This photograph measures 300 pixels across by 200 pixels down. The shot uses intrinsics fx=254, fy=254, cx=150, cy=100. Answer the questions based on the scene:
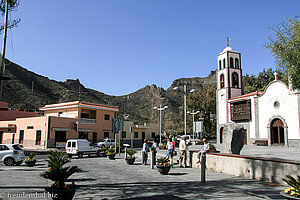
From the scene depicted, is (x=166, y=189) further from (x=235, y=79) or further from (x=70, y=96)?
(x=70, y=96)

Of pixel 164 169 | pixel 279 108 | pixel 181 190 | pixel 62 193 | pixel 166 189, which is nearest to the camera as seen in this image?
pixel 62 193

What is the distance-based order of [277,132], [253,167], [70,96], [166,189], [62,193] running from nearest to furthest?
[62,193] < [166,189] < [253,167] < [277,132] < [70,96]

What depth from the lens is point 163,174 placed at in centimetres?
1162

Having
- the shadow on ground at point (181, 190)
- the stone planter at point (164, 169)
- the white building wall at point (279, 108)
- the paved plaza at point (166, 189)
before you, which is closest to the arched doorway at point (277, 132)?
the white building wall at point (279, 108)

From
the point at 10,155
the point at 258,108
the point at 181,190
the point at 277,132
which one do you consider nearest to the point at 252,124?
the point at 258,108

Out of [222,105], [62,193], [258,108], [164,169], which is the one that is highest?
[222,105]

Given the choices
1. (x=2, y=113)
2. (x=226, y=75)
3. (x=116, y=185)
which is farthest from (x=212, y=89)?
(x=116, y=185)

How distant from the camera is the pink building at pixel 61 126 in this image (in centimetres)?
3491

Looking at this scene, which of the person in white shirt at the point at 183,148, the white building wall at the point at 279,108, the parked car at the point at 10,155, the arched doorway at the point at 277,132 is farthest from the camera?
the arched doorway at the point at 277,132

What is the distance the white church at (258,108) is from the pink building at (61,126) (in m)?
19.4

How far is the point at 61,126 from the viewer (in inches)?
1414

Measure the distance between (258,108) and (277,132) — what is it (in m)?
4.23

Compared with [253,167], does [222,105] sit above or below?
above

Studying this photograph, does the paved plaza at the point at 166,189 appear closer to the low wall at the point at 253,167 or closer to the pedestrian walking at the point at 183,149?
the low wall at the point at 253,167
